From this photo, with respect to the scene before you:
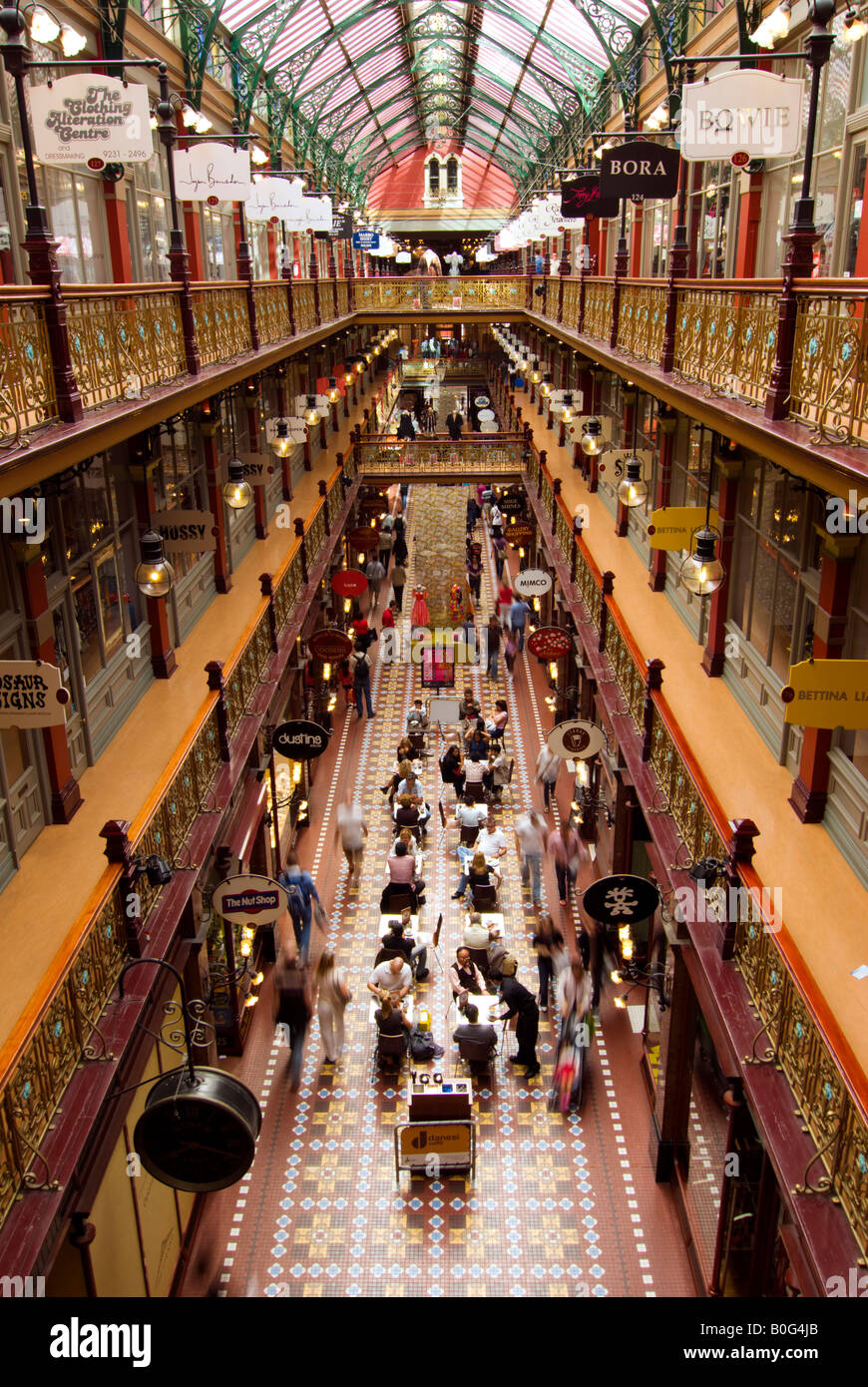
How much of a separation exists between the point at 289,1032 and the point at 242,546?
7991 millimetres

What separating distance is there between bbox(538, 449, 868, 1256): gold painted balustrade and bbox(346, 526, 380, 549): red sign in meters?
14.5

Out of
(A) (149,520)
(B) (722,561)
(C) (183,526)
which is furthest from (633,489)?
(A) (149,520)

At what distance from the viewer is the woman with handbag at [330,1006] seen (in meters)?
10.2

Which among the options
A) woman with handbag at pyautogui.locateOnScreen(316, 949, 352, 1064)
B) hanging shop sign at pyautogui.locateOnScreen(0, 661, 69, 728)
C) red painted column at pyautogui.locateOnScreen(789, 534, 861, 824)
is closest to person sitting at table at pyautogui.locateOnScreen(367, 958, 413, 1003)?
woman with handbag at pyautogui.locateOnScreen(316, 949, 352, 1064)

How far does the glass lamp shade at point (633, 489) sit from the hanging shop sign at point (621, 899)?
491cm

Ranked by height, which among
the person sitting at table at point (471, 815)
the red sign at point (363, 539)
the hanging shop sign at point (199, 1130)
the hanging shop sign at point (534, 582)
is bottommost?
the person sitting at table at point (471, 815)

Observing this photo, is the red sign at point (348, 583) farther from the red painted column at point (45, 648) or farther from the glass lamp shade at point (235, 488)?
the red painted column at point (45, 648)

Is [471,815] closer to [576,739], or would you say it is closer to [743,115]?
[576,739]

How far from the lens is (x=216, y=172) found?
38.1 ft

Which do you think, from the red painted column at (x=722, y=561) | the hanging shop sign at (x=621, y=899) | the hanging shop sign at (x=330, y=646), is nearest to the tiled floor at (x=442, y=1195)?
the hanging shop sign at (x=621, y=899)

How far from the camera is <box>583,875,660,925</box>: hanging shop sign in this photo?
25.0 ft

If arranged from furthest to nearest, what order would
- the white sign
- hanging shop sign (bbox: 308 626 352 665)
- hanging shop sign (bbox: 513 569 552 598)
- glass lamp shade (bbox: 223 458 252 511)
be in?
1. hanging shop sign (bbox: 513 569 552 598)
2. hanging shop sign (bbox: 308 626 352 665)
3. glass lamp shade (bbox: 223 458 252 511)
4. the white sign

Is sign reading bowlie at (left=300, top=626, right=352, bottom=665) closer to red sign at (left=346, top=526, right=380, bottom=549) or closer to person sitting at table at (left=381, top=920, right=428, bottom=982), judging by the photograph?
person sitting at table at (left=381, top=920, right=428, bottom=982)
